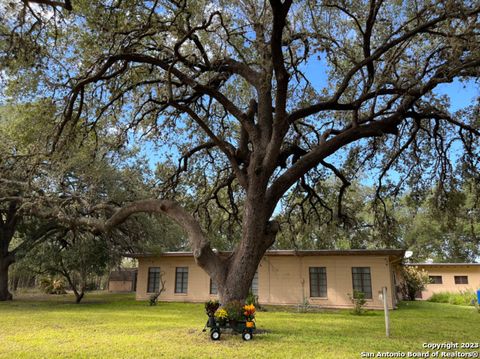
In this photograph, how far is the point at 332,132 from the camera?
10.2 metres

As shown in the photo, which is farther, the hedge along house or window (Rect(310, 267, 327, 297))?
window (Rect(310, 267, 327, 297))

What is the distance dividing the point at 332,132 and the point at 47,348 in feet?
26.6

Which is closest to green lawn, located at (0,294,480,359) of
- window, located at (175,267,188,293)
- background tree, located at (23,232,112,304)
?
background tree, located at (23,232,112,304)

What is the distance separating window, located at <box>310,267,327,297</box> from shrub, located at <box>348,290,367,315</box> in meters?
1.29

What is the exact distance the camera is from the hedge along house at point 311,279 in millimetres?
17389

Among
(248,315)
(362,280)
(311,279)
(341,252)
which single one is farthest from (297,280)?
(248,315)

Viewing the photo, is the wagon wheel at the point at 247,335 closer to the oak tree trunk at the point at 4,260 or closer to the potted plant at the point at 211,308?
the potted plant at the point at 211,308

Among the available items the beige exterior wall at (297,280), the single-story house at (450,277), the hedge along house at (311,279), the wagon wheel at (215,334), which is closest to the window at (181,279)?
the hedge along house at (311,279)

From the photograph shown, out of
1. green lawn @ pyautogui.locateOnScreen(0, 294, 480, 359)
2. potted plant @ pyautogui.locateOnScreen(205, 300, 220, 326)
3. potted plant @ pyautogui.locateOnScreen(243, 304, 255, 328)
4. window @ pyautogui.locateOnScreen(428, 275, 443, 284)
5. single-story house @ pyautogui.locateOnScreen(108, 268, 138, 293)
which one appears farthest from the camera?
single-story house @ pyautogui.locateOnScreen(108, 268, 138, 293)

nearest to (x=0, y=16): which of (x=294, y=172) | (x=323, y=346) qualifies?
(x=294, y=172)

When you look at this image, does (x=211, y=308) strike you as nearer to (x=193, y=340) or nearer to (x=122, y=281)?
(x=193, y=340)

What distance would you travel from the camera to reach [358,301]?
15.3 metres

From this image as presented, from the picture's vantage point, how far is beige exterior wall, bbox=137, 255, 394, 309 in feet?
57.1

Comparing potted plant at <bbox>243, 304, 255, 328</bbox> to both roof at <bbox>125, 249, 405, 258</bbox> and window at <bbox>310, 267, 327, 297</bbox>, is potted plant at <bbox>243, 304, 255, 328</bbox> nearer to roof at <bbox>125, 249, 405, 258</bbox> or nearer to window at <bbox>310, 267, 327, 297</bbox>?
roof at <bbox>125, 249, 405, 258</bbox>
